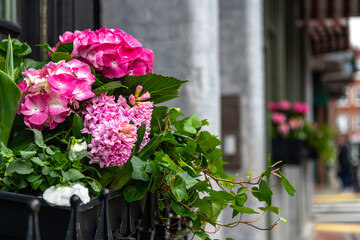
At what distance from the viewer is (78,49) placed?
1.25 m

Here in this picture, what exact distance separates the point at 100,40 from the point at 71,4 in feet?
3.08

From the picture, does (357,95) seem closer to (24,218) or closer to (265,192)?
(265,192)

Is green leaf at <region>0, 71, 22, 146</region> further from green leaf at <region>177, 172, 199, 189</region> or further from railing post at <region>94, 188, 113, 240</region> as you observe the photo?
green leaf at <region>177, 172, 199, 189</region>

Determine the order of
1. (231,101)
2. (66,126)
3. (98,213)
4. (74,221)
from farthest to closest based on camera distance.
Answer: (231,101)
(66,126)
(98,213)
(74,221)

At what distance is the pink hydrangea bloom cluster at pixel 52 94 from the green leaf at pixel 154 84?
163 mm

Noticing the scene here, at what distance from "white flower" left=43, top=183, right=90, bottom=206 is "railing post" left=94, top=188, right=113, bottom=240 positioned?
0.08 metres

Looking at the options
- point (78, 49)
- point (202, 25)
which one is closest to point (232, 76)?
point (202, 25)

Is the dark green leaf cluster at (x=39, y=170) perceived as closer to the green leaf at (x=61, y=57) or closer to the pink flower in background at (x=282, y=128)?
the green leaf at (x=61, y=57)

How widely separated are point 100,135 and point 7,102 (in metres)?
0.22

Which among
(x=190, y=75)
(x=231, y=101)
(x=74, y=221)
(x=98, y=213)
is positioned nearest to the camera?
(x=74, y=221)

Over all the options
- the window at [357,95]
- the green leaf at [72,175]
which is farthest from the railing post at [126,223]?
the window at [357,95]

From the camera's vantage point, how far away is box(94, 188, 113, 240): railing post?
1051 millimetres

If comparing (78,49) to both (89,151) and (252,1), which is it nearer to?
(89,151)

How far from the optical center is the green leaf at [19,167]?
0.98m
